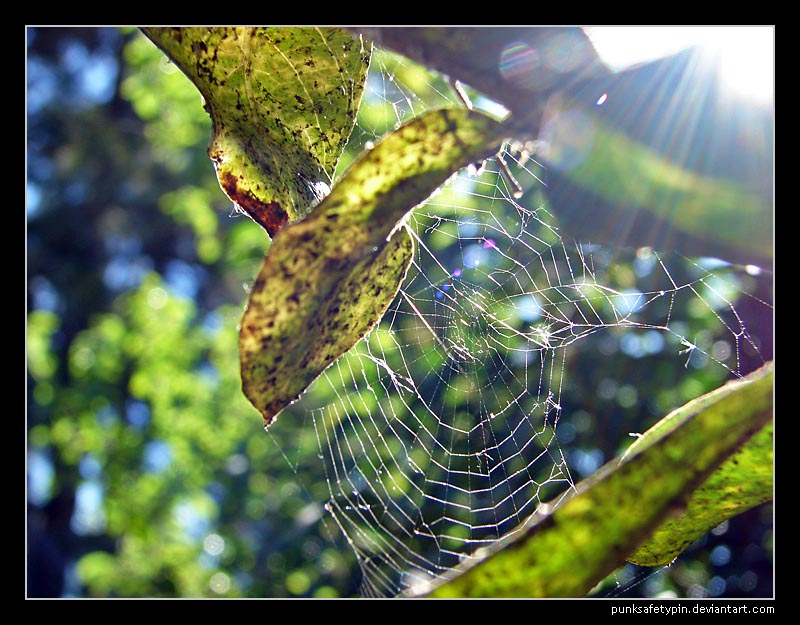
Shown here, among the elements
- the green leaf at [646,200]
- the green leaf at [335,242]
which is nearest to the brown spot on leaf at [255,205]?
the green leaf at [335,242]

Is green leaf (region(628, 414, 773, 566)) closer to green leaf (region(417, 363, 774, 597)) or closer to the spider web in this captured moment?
green leaf (region(417, 363, 774, 597))

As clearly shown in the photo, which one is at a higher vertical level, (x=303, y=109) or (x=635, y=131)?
(x=303, y=109)

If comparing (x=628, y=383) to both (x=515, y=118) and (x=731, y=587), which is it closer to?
(x=731, y=587)

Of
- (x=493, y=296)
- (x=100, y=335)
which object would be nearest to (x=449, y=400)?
(x=493, y=296)

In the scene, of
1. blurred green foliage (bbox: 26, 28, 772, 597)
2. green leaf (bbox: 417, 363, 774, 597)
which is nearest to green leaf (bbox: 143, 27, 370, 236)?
green leaf (bbox: 417, 363, 774, 597)

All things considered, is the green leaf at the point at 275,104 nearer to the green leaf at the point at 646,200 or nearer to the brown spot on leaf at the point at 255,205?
the brown spot on leaf at the point at 255,205

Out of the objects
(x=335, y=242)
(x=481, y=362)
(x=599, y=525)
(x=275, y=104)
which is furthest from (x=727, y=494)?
(x=481, y=362)
